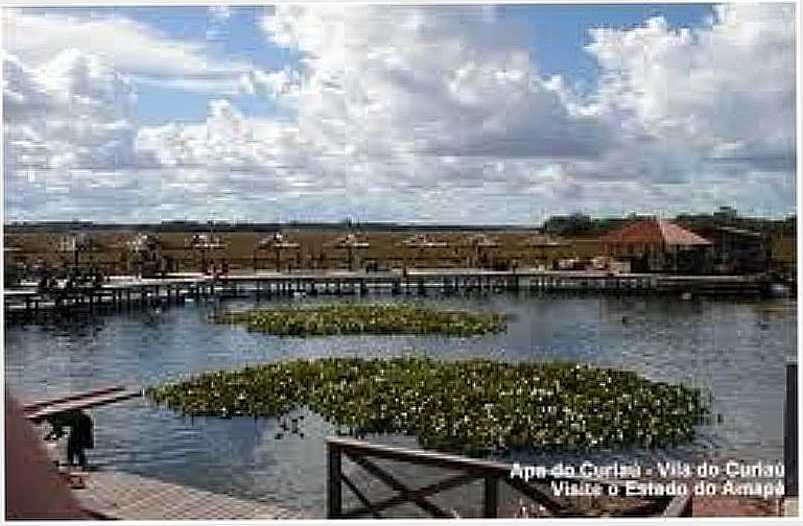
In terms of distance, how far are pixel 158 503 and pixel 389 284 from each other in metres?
20.5

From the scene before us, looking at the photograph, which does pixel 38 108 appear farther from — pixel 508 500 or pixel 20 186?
pixel 508 500

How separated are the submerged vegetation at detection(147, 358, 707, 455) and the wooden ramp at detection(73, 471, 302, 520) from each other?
Result: 2.95 meters

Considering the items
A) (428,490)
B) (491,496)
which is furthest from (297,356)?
(491,496)

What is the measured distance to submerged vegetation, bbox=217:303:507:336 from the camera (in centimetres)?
1557

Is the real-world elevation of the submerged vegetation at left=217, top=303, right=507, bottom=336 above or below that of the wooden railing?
above

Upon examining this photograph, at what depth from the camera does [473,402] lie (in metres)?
10.6

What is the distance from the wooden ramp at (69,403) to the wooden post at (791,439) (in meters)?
5.02

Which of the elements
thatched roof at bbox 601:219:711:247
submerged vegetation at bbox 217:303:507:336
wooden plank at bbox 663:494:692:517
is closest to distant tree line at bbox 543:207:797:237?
thatched roof at bbox 601:219:711:247

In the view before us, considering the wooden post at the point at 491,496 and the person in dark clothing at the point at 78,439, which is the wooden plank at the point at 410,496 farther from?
the person in dark clothing at the point at 78,439

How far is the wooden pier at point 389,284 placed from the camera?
2453 cm

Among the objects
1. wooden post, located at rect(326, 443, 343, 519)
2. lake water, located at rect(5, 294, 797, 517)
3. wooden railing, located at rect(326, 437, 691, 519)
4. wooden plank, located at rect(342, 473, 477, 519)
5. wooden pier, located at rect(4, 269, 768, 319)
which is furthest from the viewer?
wooden pier, located at rect(4, 269, 768, 319)

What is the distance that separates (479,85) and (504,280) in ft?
69.5

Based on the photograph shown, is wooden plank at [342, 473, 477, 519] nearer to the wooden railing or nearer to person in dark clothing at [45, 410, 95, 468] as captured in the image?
the wooden railing

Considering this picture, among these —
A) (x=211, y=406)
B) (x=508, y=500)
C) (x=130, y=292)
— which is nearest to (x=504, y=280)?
(x=130, y=292)
